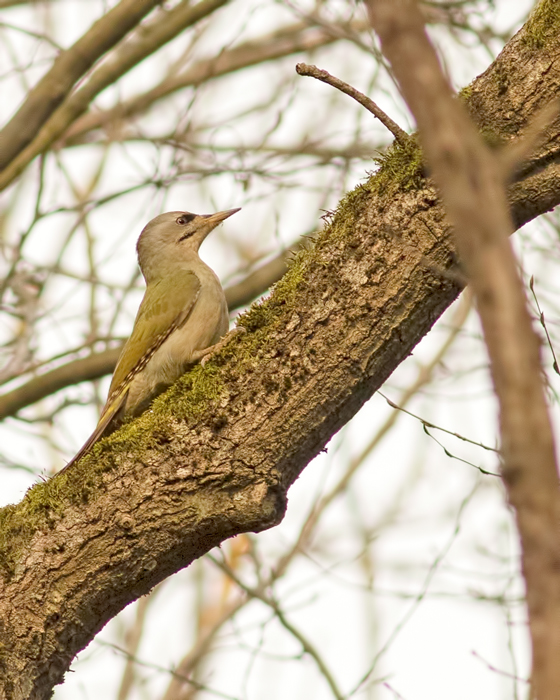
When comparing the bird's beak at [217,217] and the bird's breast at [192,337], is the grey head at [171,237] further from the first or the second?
the bird's breast at [192,337]

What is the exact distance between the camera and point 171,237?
7.39 meters

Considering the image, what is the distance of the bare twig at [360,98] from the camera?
149 inches


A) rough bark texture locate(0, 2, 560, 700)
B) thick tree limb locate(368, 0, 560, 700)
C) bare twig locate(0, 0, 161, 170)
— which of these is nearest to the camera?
thick tree limb locate(368, 0, 560, 700)

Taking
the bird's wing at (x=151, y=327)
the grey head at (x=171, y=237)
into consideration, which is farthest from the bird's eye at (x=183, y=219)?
the bird's wing at (x=151, y=327)

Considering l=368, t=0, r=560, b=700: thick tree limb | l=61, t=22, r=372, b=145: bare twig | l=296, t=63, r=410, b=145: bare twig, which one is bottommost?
l=368, t=0, r=560, b=700: thick tree limb

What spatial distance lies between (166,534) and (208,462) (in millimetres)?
347

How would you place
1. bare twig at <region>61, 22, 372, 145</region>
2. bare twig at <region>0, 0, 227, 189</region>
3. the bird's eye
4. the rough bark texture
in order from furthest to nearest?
bare twig at <region>61, 22, 372, 145</region> < the bird's eye < bare twig at <region>0, 0, 227, 189</region> < the rough bark texture

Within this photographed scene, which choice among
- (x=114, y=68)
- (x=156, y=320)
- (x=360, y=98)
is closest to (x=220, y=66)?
(x=114, y=68)

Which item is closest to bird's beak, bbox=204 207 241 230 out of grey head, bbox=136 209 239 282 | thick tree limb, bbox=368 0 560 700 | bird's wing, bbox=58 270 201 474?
grey head, bbox=136 209 239 282

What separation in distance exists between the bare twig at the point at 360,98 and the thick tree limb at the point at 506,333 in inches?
91.8

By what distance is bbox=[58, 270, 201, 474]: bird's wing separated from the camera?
18.6 ft

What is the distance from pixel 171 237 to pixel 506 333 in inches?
243

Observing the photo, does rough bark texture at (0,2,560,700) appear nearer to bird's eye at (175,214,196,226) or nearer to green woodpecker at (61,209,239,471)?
green woodpecker at (61,209,239,471)

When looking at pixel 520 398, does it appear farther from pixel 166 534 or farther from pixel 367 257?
pixel 166 534
